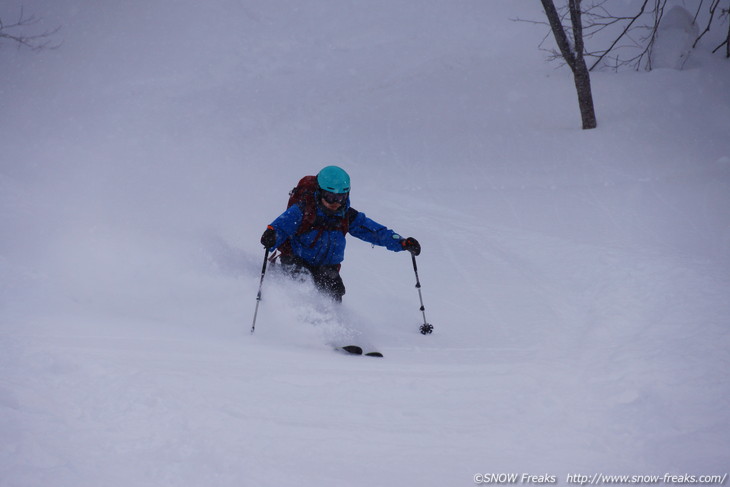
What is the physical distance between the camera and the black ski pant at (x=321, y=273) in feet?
19.1

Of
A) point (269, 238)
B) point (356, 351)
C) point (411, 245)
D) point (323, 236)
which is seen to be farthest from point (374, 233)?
point (356, 351)

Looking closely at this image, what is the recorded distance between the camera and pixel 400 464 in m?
2.99

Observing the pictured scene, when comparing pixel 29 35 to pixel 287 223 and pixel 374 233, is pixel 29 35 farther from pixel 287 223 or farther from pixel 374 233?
pixel 374 233

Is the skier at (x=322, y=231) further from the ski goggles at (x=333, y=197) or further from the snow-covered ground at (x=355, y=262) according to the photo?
the snow-covered ground at (x=355, y=262)

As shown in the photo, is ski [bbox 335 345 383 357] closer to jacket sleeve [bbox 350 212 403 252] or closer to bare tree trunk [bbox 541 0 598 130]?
jacket sleeve [bbox 350 212 403 252]

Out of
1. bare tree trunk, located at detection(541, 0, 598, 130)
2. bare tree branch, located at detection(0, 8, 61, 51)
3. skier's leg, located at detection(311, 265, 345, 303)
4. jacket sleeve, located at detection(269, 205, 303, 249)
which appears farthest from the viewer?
bare tree branch, located at detection(0, 8, 61, 51)

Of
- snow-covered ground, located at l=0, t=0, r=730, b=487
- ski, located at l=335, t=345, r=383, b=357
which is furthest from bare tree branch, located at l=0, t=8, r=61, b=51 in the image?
ski, located at l=335, t=345, r=383, b=357

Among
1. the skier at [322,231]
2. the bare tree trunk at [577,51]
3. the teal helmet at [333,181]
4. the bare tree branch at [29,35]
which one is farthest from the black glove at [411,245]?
the bare tree branch at [29,35]

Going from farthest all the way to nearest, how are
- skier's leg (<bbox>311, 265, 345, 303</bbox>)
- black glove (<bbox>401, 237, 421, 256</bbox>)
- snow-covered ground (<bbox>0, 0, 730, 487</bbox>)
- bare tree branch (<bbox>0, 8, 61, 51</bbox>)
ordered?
bare tree branch (<bbox>0, 8, 61, 51</bbox>) → black glove (<bbox>401, 237, 421, 256</bbox>) → skier's leg (<bbox>311, 265, 345, 303</bbox>) → snow-covered ground (<bbox>0, 0, 730, 487</bbox>)

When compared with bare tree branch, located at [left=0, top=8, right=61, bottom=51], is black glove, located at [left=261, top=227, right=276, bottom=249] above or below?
below

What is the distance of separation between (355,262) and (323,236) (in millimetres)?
2721

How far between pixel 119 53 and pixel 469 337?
1594 centimetres

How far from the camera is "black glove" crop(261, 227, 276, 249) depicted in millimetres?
5141

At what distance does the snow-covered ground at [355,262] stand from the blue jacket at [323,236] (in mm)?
487
